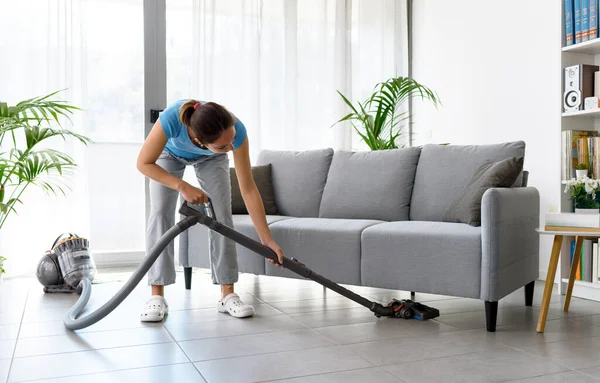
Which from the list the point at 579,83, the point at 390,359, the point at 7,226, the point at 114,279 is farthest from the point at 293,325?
the point at 7,226

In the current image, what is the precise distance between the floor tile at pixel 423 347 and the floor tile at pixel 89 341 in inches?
29.5

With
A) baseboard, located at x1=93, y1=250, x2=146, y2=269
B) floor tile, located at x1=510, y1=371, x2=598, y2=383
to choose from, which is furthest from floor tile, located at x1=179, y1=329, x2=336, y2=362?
baseboard, located at x1=93, y1=250, x2=146, y2=269

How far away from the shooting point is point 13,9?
390 centimetres

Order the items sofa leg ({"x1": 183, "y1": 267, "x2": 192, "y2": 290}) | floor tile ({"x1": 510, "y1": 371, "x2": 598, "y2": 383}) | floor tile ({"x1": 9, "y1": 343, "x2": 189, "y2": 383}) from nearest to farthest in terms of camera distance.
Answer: floor tile ({"x1": 510, "y1": 371, "x2": 598, "y2": 383}) < floor tile ({"x1": 9, "y1": 343, "x2": 189, "y2": 383}) < sofa leg ({"x1": 183, "y1": 267, "x2": 192, "y2": 290})

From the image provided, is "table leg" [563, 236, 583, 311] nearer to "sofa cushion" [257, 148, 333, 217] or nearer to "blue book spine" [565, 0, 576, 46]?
"blue book spine" [565, 0, 576, 46]

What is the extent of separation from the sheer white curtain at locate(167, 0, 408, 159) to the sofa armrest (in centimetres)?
224

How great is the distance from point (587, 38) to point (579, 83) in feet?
0.75

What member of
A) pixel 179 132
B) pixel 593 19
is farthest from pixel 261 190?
pixel 593 19

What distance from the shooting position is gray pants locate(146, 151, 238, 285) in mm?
2617

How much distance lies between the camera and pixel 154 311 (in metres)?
2.58

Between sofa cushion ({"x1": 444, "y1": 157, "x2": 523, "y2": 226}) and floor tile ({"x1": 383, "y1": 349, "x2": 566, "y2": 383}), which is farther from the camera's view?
sofa cushion ({"x1": 444, "y1": 157, "x2": 523, "y2": 226})

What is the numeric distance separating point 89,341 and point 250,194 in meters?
0.82

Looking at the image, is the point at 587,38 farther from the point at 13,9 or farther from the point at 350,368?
the point at 13,9

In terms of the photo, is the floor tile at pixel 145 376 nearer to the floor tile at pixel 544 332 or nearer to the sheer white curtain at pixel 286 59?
the floor tile at pixel 544 332
